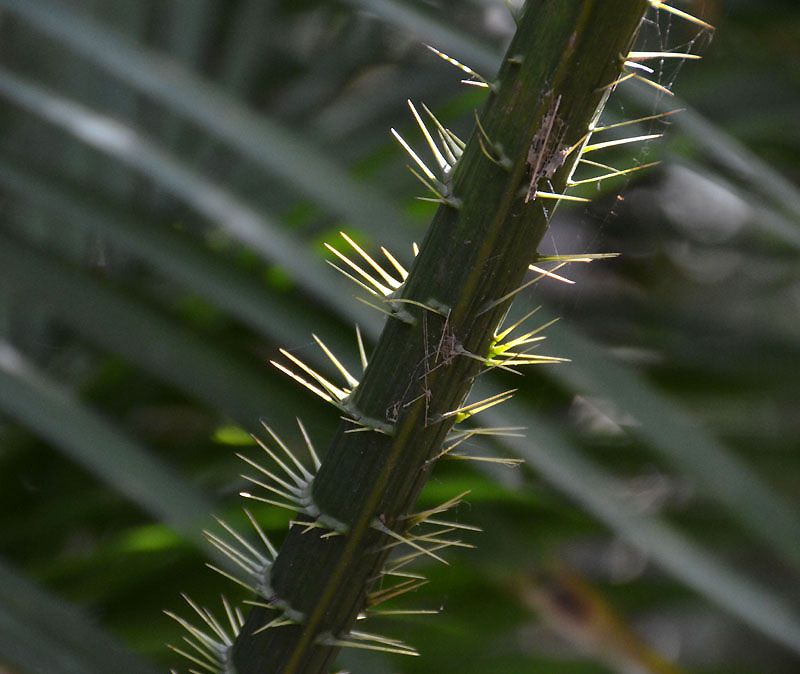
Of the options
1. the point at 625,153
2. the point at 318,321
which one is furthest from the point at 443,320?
the point at 625,153

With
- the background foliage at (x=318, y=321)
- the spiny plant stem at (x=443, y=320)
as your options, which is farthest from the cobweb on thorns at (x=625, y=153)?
the spiny plant stem at (x=443, y=320)

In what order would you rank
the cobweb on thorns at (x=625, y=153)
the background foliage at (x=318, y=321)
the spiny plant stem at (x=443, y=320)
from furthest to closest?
1. the cobweb on thorns at (x=625, y=153)
2. the background foliage at (x=318, y=321)
3. the spiny plant stem at (x=443, y=320)

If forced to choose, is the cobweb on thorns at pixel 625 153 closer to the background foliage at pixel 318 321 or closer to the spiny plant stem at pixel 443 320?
the background foliage at pixel 318 321

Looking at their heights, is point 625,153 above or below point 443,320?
above

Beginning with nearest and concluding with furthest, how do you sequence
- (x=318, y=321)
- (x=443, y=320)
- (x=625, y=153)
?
1. (x=443, y=320)
2. (x=318, y=321)
3. (x=625, y=153)

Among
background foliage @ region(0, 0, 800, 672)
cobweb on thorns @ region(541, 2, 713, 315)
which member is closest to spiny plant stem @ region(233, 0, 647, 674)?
background foliage @ region(0, 0, 800, 672)

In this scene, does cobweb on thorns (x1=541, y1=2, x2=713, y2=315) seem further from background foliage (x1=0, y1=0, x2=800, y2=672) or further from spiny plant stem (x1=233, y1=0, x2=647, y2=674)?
spiny plant stem (x1=233, y1=0, x2=647, y2=674)

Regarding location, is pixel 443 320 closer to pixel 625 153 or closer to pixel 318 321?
pixel 318 321
